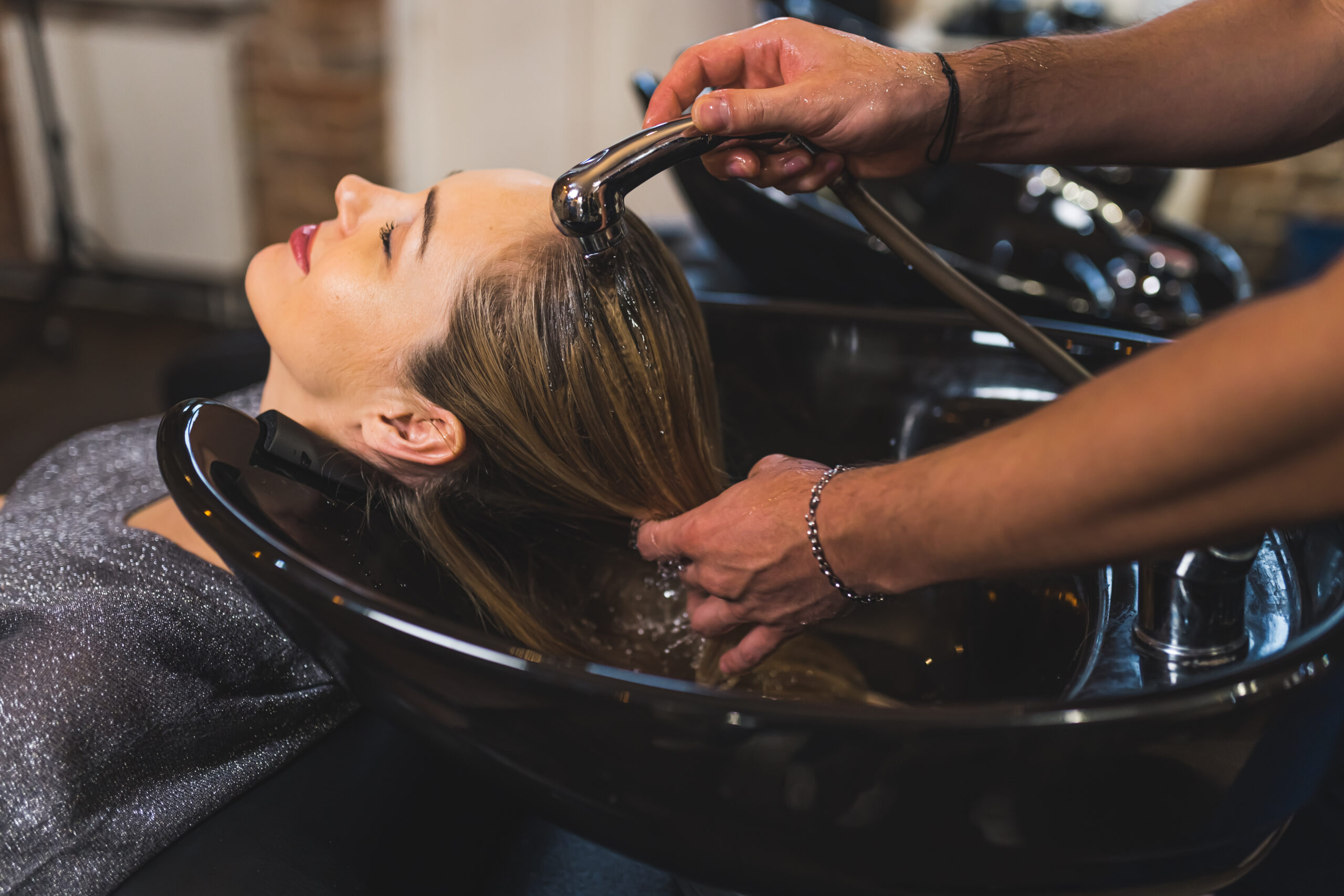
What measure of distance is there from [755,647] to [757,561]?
0.09m

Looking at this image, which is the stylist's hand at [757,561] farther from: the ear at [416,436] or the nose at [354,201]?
the nose at [354,201]

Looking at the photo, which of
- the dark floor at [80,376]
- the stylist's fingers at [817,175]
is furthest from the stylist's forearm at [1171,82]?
the dark floor at [80,376]

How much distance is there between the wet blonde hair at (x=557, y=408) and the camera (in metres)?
0.80

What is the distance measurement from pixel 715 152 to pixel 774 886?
55cm

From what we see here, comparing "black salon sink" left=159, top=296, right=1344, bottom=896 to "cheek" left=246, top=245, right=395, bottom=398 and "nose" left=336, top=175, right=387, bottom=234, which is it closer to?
"cheek" left=246, top=245, right=395, bottom=398

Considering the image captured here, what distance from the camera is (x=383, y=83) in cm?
279

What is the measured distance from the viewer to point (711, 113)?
71 centimetres

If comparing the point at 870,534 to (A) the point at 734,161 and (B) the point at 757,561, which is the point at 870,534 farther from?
(A) the point at 734,161

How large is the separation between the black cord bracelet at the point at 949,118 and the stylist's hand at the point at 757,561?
323 millimetres

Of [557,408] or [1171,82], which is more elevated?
[1171,82]

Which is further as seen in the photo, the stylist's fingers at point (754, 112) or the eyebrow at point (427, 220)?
the eyebrow at point (427, 220)

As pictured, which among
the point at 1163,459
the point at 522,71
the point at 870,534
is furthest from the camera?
the point at 522,71

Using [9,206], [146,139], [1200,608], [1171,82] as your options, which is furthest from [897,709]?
[9,206]

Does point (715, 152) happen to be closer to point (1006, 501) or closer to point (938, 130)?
point (938, 130)
